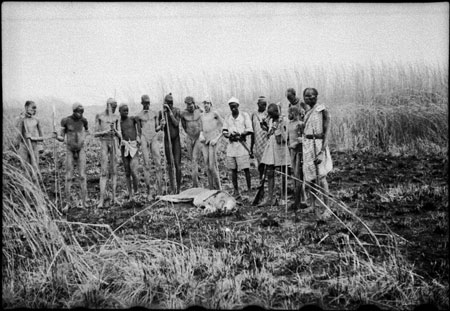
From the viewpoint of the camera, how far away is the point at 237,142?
22.1 ft

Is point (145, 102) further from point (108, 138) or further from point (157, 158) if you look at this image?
point (157, 158)

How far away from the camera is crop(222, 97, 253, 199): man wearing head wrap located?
6.41m

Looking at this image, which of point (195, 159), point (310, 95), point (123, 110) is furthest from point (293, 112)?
point (123, 110)

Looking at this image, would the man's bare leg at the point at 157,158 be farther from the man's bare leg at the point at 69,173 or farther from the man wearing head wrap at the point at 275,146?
the man wearing head wrap at the point at 275,146

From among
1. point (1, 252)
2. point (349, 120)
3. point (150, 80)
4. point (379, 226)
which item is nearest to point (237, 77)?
point (150, 80)

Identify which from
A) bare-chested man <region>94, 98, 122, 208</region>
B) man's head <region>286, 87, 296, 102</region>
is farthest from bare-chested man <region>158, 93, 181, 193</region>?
man's head <region>286, 87, 296, 102</region>

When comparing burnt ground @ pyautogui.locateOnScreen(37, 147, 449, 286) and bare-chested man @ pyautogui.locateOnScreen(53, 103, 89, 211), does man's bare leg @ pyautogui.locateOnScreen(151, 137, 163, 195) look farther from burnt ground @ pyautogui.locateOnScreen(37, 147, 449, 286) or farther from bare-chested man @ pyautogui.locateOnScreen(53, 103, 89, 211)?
bare-chested man @ pyautogui.locateOnScreen(53, 103, 89, 211)

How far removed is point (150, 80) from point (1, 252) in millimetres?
2467

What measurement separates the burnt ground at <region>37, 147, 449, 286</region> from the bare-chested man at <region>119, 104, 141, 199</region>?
0.70ft

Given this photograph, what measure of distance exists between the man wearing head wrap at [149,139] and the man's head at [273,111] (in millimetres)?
1416

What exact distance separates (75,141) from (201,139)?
5.66 feet

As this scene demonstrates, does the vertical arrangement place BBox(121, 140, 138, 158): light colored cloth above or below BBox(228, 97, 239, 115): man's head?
below

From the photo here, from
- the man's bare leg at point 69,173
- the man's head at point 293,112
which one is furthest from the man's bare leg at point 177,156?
the man's head at point 293,112

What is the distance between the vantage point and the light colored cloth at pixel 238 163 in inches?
256
